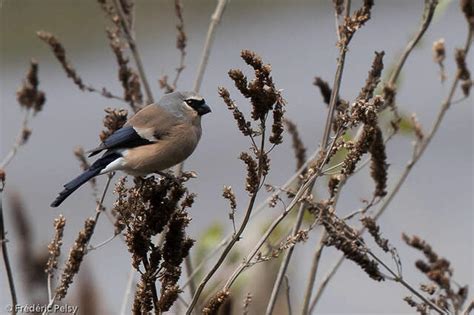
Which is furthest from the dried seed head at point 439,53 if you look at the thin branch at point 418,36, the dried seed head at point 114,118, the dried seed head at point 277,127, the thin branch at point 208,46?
the dried seed head at point 277,127

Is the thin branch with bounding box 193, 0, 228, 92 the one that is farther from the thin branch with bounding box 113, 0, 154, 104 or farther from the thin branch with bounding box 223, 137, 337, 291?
the thin branch with bounding box 223, 137, 337, 291

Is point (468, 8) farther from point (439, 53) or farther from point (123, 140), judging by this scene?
point (123, 140)

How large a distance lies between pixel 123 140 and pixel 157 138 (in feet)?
1.13

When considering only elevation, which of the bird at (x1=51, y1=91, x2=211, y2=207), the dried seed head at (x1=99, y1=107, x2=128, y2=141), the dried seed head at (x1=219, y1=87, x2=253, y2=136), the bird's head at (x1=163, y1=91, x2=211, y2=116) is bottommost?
the dried seed head at (x1=219, y1=87, x2=253, y2=136)

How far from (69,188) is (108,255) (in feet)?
21.6

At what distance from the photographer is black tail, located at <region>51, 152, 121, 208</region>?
3986mm

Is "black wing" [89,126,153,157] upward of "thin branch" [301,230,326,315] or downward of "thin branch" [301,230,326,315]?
upward

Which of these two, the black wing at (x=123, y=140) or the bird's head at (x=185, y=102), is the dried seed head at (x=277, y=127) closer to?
the black wing at (x=123, y=140)

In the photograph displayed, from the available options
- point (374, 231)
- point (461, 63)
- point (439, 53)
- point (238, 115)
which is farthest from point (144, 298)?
point (439, 53)

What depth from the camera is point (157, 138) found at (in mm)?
4691

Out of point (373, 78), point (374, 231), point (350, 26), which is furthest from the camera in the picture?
point (373, 78)

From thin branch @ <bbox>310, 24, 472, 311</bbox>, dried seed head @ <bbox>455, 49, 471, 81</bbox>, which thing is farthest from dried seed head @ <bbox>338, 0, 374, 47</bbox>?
dried seed head @ <bbox>455, 49, 471, 81</bbox>

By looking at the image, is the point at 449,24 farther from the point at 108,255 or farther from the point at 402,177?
the point at 402,177

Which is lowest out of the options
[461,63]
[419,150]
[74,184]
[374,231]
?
[374,231]
